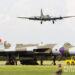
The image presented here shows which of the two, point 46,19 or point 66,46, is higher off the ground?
point 46,19

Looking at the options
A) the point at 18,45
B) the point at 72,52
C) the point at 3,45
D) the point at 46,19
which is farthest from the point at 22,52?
→ the point at 46,19

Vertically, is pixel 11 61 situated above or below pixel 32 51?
below

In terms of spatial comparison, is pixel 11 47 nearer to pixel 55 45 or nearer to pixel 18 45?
pixel 18 45

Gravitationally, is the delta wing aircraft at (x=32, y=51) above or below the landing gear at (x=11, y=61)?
above

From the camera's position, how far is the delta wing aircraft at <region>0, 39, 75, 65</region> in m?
54.0

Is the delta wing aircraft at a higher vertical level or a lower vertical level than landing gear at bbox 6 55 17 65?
higher

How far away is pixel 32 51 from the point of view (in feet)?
184

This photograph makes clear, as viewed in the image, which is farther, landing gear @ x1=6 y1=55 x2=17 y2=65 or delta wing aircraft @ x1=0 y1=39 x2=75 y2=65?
landing gear @ x1=6 y1=55 x2=17 y2=65

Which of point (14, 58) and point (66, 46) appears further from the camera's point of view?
point (14, 58)

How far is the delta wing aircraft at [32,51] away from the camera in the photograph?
54.0 m

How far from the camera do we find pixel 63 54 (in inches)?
2131

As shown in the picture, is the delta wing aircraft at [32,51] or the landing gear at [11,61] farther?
the landing gear at [11,61]

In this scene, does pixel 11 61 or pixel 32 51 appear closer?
pixel 32 51

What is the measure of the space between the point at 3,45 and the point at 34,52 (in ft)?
26.0
